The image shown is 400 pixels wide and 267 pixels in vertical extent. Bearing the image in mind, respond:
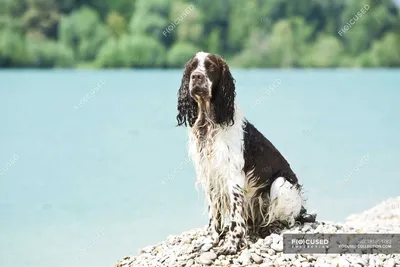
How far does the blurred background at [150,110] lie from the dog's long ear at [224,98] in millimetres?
884

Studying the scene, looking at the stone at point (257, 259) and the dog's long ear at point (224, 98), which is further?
the dog's long ear at point (224, 98)

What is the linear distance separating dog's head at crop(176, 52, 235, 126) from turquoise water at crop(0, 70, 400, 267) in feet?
10.7

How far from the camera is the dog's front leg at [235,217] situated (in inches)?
247

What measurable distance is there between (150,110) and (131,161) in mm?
9571

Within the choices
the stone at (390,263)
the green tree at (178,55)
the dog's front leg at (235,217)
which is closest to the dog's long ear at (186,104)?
the dog's front leg at (235,217)

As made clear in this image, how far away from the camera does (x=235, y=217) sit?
629 cm

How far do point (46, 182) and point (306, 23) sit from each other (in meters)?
39.0

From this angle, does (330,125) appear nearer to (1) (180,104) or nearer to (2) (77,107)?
(2) (77,107)

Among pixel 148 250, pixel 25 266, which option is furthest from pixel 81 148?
pixel 148 250

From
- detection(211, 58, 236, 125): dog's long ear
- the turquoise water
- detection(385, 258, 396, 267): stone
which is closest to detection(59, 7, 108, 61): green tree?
the turquoise water

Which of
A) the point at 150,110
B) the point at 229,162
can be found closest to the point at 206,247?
the point at 229,162

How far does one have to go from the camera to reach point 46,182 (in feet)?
48.0

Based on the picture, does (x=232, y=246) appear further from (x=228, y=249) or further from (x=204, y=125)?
(x=204, y=125)

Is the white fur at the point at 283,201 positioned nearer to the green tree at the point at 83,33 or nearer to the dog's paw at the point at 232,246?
the dog's paw at the point at 232,246
